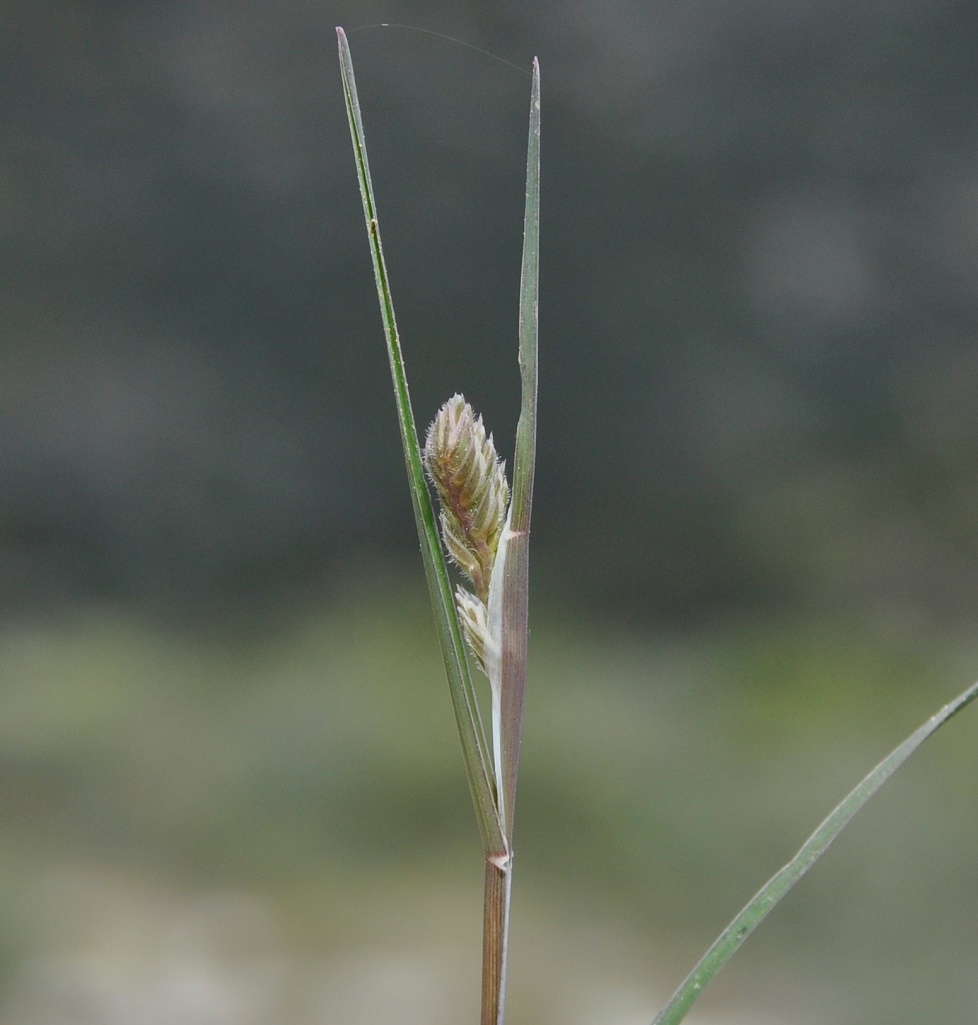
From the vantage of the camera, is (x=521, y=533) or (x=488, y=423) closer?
(x=521, y=533)

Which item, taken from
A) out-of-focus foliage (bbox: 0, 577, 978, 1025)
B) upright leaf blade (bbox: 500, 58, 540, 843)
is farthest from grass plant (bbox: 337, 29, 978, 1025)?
out-of-focus foliage (bbox: 0, 577, 978, 1025)

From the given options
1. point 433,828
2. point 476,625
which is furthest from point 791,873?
point 433,828

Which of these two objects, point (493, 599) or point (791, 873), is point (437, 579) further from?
point (791, 873)

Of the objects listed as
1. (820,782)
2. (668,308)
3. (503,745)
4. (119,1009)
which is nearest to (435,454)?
(503,745)

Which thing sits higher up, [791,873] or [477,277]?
[477,277]

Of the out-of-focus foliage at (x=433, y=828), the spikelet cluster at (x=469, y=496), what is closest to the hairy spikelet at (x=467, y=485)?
the spikelet cluster at (x=469, y=496)

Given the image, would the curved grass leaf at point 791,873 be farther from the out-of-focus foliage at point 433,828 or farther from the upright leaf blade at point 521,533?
the out-of-focus foliage at point 433,828

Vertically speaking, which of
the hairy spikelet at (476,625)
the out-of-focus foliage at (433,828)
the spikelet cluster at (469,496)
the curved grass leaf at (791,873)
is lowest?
the curved grass leaf at (791,873)
